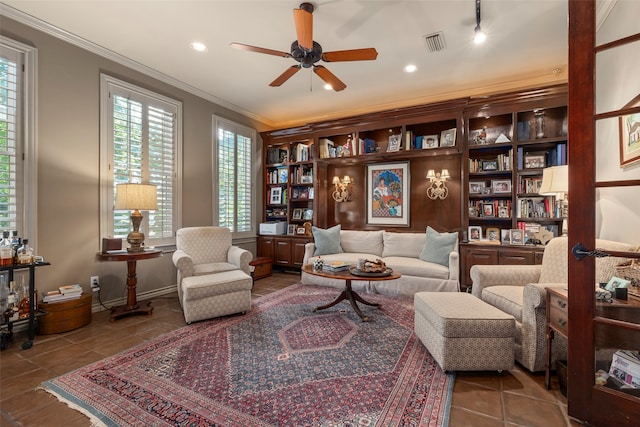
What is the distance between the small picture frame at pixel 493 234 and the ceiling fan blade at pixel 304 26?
11.2 feet

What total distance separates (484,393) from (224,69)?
168 inches

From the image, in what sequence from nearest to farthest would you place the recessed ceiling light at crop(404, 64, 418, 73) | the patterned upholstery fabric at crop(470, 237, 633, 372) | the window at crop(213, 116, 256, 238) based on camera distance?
the patterned upholstery fabric at crop(470, 237, 633, 372), the recessed ceiling light at crop(404, 64, 418, 73), the window at crop(213, 116, 256, 238)

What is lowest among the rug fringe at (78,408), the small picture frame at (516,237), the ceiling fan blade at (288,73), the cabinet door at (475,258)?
the rug fringe at (78,408)

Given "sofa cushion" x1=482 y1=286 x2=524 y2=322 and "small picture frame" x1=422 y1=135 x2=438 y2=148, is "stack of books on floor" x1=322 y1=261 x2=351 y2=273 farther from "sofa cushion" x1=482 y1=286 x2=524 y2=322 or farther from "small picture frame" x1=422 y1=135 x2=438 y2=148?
"small picture frame" x1=422 y1=135 x2=438 y2=148

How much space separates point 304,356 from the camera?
2289mm

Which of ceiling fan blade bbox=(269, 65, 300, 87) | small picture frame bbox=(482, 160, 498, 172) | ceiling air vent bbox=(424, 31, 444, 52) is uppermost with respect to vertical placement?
ceiling air vent bbox=(424, 31, 444, 52)

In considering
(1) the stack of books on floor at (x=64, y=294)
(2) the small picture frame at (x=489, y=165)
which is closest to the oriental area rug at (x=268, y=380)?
(1) the stack of books on floor at (x=64, y=294)

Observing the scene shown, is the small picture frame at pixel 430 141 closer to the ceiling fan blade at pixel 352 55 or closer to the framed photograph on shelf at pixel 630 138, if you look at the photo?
the ceiling fan blade at pixel 352 55

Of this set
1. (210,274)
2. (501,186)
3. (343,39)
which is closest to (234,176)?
(210,274)

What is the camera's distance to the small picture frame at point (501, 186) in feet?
13.3

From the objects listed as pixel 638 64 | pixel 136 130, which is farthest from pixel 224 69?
pixel 638 64

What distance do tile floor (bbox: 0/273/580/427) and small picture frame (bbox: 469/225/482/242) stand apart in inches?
90.7

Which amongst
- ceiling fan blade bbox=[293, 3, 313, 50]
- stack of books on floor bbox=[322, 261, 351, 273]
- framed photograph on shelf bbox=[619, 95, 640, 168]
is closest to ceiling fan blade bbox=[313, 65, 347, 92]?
ceiling fan blade bbox=[293, 3, 313, 50]

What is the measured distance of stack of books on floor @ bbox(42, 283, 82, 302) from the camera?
2.76m
